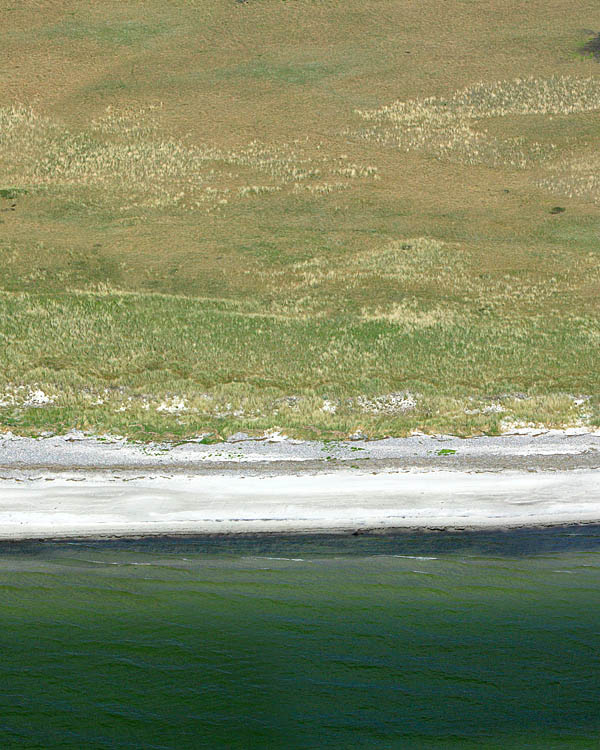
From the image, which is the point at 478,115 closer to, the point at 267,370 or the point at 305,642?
the point at 267,370

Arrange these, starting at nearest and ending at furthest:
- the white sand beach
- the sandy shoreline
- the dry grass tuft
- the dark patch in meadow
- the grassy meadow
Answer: the white sand beach
the sandy shoreline
the grassy meadow
the dry grass tuft
the dark patch in meadow

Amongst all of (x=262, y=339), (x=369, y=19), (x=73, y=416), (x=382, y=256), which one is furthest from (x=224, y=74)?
(x=73, y=416)

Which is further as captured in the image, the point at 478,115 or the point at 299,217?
the point at 478,115

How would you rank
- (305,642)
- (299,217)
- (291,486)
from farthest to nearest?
(299,217)
(291,486)
(305,642)

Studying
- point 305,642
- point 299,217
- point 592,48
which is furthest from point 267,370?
point 592,48

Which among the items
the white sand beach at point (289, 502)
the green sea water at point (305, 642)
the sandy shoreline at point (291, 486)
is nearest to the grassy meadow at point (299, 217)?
the sandy shoreline at point (291, 486)

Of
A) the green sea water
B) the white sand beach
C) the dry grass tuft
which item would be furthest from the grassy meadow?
the green sea water

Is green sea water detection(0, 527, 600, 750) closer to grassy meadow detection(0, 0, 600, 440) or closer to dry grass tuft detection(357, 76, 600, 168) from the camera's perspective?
grassy meadow detection(0, 0, 600, 440)
